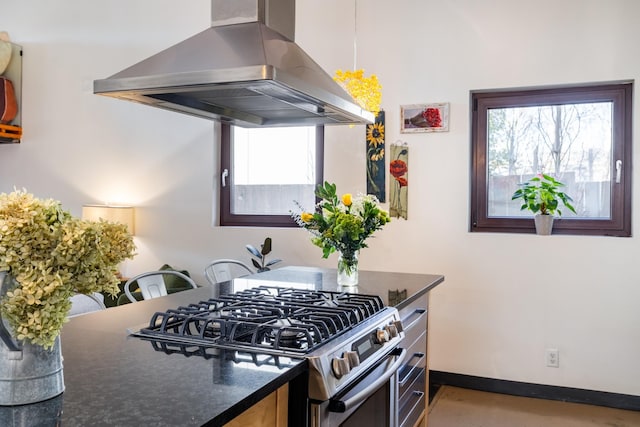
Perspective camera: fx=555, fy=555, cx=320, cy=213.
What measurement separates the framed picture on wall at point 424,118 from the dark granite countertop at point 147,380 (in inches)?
104

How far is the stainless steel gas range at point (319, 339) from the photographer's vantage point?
1.42 metres

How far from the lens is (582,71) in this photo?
3521 mm

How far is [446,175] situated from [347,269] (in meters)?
1.60

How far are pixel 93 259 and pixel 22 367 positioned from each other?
0.25 m

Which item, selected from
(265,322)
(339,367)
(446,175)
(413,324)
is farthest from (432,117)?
(339,367)

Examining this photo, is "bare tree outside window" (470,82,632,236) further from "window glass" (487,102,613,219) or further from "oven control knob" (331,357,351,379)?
"oven control knob" (331,357,351,379)

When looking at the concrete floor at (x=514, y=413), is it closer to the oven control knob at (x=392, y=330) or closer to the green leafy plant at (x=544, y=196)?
the green leafy plant at (x=544, y=196)

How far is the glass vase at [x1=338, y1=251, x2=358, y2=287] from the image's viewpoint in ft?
8.32

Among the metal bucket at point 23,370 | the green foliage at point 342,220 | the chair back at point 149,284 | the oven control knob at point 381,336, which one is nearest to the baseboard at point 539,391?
the green foliage at point 342,220

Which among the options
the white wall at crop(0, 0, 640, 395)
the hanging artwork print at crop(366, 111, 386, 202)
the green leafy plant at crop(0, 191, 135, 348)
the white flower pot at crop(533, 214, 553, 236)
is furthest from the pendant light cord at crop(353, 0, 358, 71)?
the green leafy plant at crop(0, 191, 135, 348)

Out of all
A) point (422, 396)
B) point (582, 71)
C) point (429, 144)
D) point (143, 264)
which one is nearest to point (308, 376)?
point (422, 396)

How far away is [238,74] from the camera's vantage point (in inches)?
65.6

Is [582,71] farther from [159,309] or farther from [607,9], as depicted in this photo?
[159,309]

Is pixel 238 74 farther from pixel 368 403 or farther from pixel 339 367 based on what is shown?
pixel 368 403
